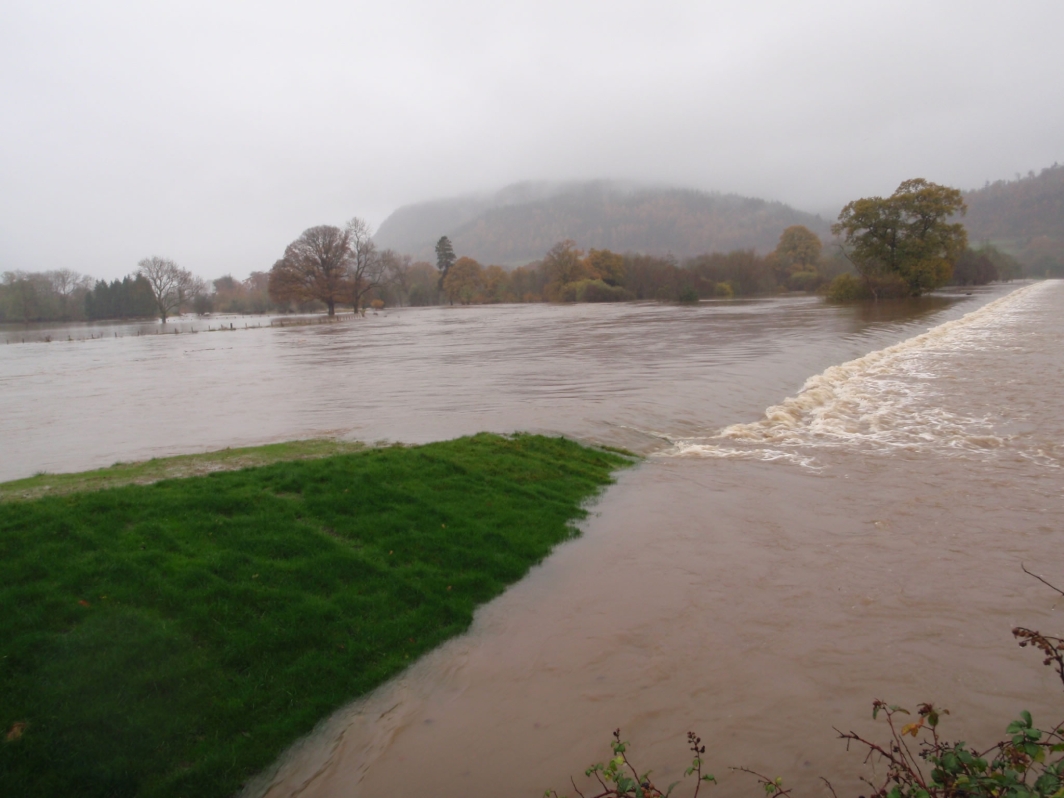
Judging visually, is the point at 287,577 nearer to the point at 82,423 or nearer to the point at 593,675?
the point at 593,675

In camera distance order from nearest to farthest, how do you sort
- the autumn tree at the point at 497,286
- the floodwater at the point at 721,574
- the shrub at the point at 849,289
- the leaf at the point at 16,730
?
the leaf at the point at 16,730
the floodwater at the point at 721,574
the shrub at the point at 849,289
the autumn tree at the point at 497,286

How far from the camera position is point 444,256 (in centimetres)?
14875

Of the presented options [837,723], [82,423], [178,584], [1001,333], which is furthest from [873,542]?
[1001,333]

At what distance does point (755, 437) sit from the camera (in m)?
13.7

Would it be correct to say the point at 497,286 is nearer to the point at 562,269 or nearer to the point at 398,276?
the point at 398,276

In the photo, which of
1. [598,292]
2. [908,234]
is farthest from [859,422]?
[598,292]

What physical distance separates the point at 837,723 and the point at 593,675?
1969 millimetres

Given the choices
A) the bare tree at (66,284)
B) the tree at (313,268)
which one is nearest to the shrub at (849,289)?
the tree at (313,268)

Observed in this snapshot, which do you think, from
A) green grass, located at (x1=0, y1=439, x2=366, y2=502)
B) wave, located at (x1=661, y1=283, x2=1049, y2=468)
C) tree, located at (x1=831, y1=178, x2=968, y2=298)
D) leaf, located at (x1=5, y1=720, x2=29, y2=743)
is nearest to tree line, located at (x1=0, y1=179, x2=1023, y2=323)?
tree, located at (x1=831, y1=178, x2=968, y2=298)

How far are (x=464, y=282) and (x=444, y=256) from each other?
954 cm

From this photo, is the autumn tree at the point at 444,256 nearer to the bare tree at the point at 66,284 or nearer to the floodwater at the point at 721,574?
the bare tree at the point at 66,284

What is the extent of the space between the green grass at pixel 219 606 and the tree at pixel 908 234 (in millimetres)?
74171

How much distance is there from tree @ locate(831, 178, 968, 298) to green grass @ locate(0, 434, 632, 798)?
74.2 m

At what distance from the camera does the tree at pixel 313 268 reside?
83000 mm
